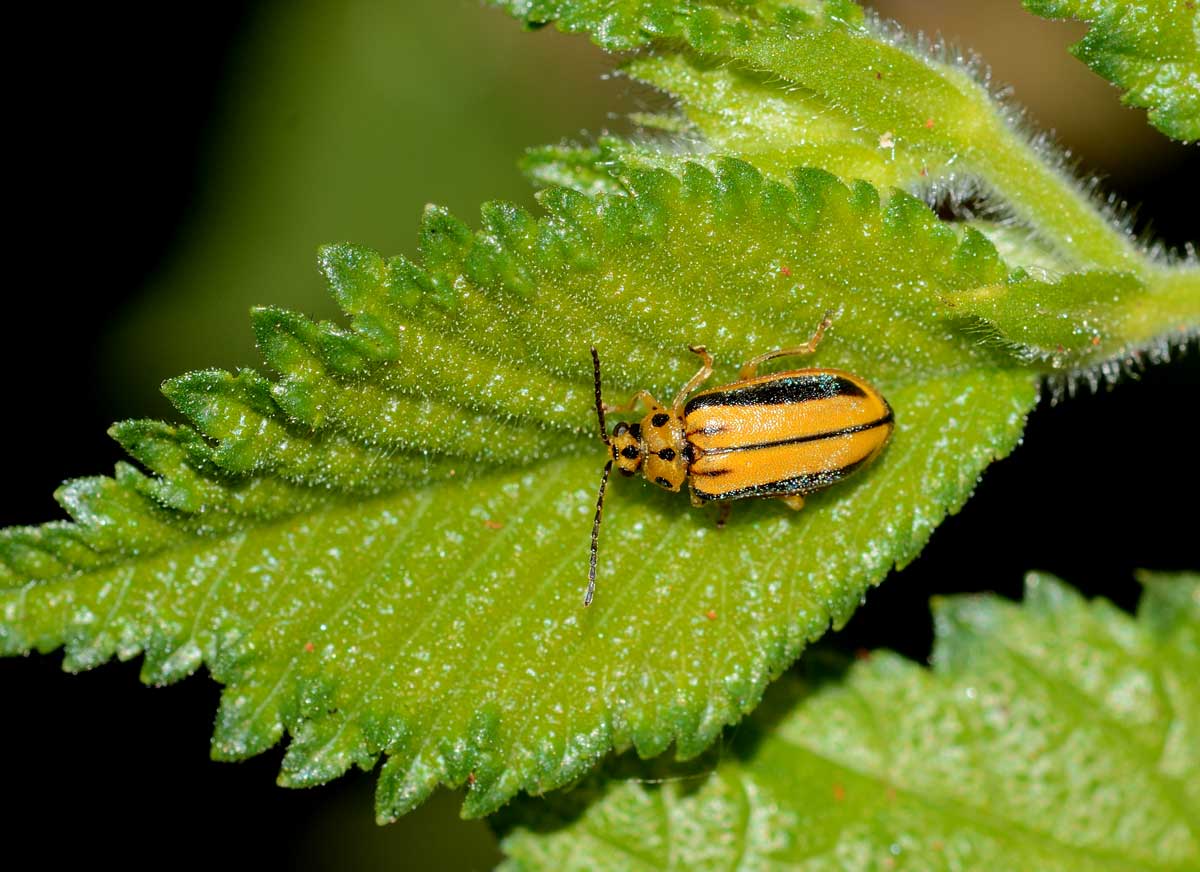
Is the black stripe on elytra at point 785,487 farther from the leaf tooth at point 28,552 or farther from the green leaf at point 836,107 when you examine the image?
the leaf tooth at point 28,552

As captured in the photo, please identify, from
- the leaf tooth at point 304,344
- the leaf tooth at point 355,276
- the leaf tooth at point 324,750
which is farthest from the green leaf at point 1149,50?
the leaf tooth at point 324,750

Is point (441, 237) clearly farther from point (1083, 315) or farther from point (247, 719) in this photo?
point (1083, 315)

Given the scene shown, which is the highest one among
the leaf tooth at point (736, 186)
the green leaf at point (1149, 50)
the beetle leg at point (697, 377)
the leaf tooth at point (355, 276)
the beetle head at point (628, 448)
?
the green leaf at point (1149, 50)

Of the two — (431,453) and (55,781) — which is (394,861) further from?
(431,453)

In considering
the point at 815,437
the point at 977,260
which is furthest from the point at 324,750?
the point at 977,260

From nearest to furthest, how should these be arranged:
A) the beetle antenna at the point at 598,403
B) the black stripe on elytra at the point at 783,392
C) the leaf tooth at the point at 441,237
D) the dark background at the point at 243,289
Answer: the leaf tooth at the point at 441,237
the beetle antenna at the point at 598,403
the black stripe on elytra at the point at 783,392
the dark background at the point at 243,289

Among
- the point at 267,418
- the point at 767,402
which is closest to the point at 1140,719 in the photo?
the point at 767,402
